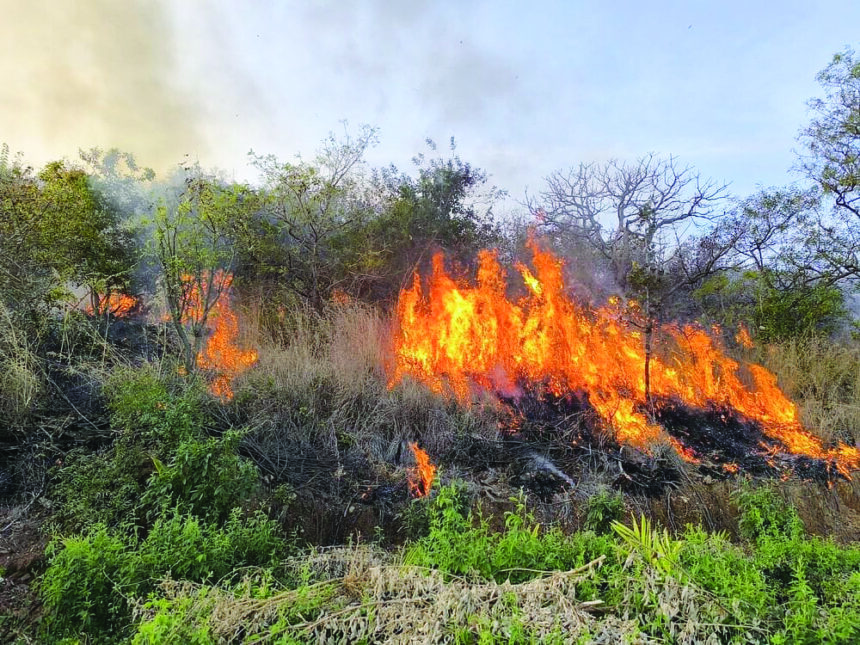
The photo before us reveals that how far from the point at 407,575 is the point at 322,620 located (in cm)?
41

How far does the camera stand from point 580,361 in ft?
21.9

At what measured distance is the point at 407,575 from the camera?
1.81 metres

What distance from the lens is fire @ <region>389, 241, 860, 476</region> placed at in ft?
18.6

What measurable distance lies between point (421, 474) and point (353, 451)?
83 cm

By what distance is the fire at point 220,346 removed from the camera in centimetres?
514

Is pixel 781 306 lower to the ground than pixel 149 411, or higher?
higher

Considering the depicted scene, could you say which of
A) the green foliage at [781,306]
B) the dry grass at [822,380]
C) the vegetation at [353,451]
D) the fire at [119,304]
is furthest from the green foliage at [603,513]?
the fire at [119,304]

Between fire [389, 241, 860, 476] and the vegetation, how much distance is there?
0.37 metres

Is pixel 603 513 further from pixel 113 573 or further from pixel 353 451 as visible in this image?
pixel 113 573

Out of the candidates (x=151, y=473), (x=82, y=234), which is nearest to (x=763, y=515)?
(x=151, y=473)

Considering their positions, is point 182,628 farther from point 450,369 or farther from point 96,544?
point 450,369

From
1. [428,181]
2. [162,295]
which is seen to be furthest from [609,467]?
[428,181]

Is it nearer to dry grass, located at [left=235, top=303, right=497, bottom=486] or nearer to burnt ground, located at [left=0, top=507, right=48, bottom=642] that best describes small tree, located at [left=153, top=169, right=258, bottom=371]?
dry grass, located at [left=235, top=303, right=497, bottom=486]

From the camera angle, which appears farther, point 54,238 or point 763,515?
point 54,238
